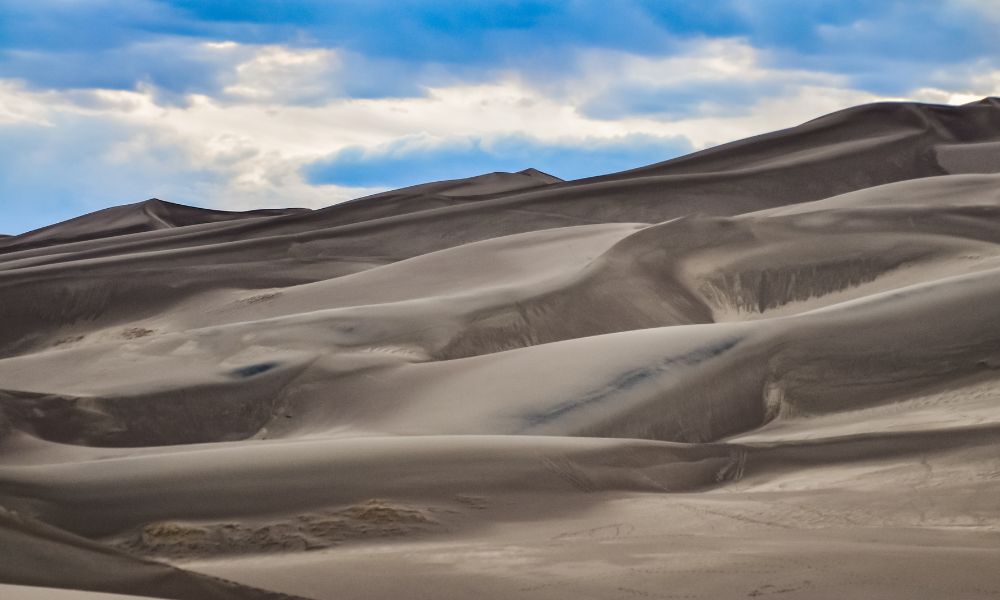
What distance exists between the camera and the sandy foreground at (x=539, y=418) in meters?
2.94

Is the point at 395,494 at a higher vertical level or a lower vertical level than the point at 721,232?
lower

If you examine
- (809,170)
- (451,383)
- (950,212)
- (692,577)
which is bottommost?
(692,577)

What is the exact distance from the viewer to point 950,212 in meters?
8.84

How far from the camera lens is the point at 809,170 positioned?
1483 centimetres

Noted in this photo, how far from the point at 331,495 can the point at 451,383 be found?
2.10 m

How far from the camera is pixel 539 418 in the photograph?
5.32 metres

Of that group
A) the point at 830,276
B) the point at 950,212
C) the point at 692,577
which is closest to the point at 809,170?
the point at 950,212

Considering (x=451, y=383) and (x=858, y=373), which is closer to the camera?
(x=858, y=373)

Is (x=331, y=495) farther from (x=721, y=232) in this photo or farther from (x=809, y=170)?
(x=809, y=170)

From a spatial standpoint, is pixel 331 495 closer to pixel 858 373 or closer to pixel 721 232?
pixel 858 373

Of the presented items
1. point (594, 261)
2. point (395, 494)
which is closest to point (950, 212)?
point (594, 261)

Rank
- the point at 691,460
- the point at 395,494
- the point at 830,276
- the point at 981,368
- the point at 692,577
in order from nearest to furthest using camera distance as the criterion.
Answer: the point at 692,577
the point at 395,494
the point at 691,460
the point at 981,368
the point at 830,276

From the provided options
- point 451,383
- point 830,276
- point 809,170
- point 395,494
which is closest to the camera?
point 395,494

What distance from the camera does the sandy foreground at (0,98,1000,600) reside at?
2.94 m
